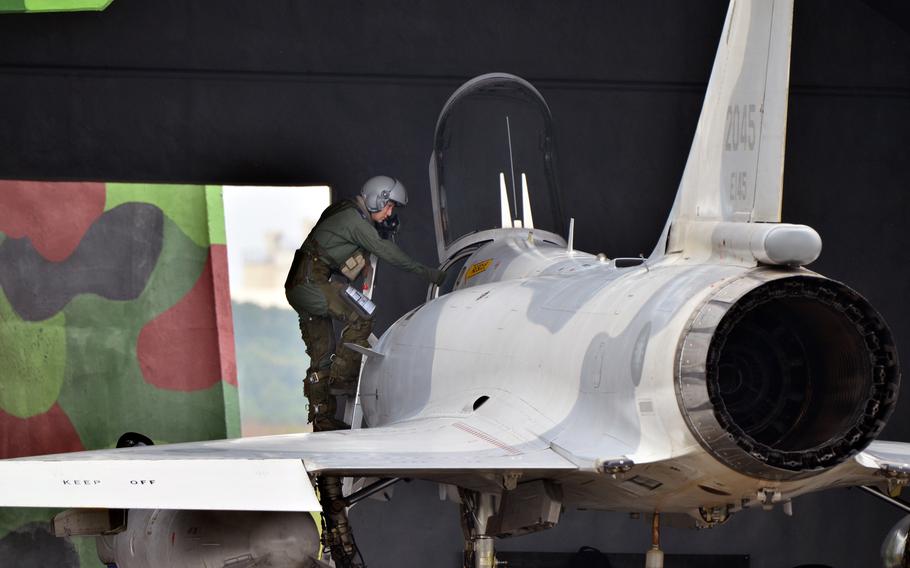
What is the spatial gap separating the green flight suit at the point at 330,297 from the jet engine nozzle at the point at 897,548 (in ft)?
11.4

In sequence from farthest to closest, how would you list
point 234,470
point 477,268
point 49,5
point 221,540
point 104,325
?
point 104,325, point 49,5, point 477,268, point 221,540, point 234,470

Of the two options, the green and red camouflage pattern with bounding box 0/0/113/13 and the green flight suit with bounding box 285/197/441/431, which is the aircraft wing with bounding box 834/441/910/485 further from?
the green and red camouflage pattern with bounding box 0/0/113/13

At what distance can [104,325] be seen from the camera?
10.0 meters

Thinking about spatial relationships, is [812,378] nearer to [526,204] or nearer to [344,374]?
[526,204]

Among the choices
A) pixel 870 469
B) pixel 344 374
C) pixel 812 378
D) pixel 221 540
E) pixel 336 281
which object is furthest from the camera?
pixel 336 281

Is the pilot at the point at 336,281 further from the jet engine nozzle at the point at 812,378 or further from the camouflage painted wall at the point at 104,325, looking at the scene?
the jet engine nozzle at the point at 812,378

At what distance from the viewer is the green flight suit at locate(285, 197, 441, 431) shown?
8.54 meters

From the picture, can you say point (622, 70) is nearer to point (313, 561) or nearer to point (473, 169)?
point (473, 169)

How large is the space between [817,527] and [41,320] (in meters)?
6.41

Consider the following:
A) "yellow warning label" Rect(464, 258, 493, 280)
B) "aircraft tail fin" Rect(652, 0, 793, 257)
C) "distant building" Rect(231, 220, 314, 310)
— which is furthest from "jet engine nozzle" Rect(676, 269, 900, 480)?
"distant building" Rect(231, 220, 314, 310)

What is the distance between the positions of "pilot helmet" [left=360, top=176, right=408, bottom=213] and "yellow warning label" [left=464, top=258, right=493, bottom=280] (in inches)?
45.8

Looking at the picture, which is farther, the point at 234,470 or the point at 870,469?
the point at 870,469

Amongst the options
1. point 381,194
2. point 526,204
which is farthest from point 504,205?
point 381,194

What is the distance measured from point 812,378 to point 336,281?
15.3 feet
